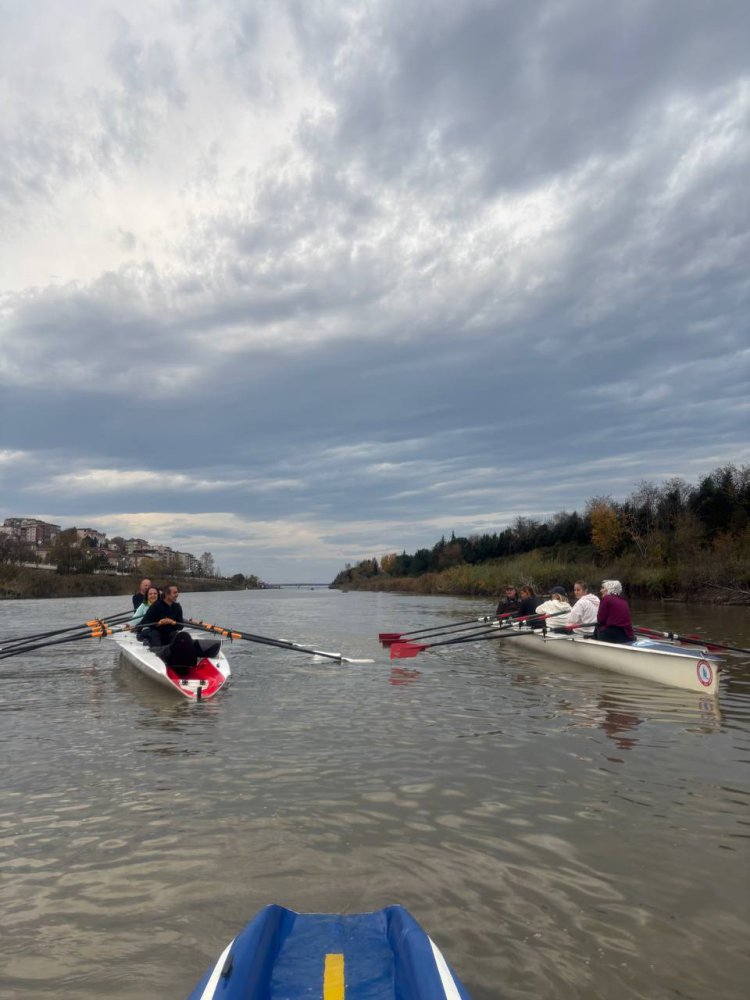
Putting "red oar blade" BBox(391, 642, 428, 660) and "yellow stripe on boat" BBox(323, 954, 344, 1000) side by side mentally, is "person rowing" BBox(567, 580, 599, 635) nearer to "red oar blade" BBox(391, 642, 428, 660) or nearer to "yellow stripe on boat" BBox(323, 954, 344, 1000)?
"red oar blade" BBox(391, 642, 428, 660)

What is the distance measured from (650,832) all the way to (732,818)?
2.71ft

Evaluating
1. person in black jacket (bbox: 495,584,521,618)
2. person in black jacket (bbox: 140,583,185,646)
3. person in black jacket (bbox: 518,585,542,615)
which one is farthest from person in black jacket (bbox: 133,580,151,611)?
person in black jacket (bbox: 495,584,521,618)

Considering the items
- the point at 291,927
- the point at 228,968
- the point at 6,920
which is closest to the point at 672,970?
the point at 291,927

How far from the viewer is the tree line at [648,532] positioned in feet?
155

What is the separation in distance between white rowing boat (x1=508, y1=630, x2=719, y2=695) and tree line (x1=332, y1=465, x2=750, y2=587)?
25674 millimetres

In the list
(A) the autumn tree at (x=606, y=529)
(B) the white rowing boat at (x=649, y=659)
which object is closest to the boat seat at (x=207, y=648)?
(B) the white rowing boat at (x=649, y=659)

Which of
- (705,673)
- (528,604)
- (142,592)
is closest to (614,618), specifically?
(705,673)

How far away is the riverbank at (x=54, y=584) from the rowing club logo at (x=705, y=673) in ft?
238

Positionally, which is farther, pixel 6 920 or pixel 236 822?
pixel 236 822

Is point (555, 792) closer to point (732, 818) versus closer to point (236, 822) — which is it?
point (732, 818)

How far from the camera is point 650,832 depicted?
493cm

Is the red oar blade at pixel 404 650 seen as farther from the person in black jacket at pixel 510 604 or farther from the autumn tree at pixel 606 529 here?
the autumn tree at pixel 606 529

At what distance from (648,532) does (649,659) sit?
57282mm

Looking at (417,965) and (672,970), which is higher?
(417,965)
